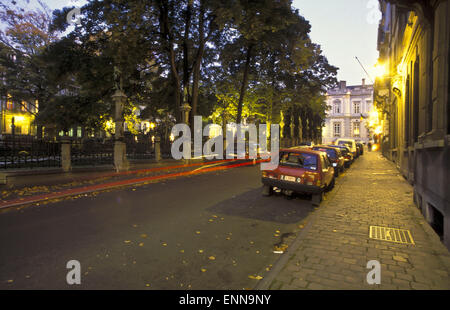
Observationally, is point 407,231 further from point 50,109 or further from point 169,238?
point 50,109

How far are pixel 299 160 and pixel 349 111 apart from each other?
3582 inches

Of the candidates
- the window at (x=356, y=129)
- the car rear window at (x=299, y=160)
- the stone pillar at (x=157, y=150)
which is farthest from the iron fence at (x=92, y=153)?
the window at (x=356, y=129)

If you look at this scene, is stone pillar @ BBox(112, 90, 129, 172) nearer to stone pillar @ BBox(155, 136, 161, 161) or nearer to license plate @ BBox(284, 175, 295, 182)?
stone pillar @ BBox(155, 136, 161, 161)

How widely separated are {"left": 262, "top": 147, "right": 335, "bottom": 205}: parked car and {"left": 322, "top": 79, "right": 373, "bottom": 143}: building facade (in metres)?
86.4

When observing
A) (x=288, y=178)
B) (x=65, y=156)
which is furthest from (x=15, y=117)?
(x=288, y=178)

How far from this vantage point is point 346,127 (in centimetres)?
9162

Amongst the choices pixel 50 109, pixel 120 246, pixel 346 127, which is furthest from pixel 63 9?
pixel 346 127

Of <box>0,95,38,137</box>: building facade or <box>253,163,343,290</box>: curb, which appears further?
<box>0,95,38,137</box>: building facade

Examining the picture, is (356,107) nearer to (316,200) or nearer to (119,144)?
(119,144)

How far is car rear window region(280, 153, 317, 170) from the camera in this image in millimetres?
9211

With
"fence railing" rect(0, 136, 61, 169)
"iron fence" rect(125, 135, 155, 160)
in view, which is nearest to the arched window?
"iron fence" rect(125, 135, 155, 160)

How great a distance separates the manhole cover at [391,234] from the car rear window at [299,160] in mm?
3054

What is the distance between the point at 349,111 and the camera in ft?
299

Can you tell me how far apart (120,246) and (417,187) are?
8.21 meters
